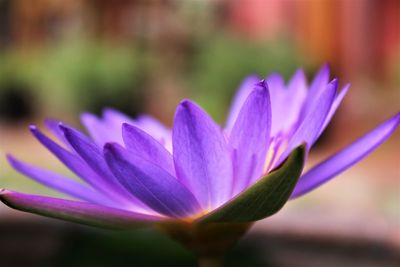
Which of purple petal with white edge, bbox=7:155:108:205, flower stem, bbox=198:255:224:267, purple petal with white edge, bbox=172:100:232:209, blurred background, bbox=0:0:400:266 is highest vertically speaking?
blurred background, bbox=0:0:400:266

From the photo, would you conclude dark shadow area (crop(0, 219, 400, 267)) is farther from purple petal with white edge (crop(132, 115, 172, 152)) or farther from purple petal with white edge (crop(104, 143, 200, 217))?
purple petal with white edge (crop(104, 143, 200, 217))

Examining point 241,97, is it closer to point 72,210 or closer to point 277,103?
point 277,103

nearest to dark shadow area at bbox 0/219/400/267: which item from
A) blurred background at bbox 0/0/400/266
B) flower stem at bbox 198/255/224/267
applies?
flower stem at bbox 198/255/224/267

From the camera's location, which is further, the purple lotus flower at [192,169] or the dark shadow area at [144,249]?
the dark shadow area at [144,249]

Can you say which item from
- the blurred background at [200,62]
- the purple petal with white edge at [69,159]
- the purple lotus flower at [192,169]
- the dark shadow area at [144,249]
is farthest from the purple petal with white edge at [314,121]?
the blurred background at [200,62]

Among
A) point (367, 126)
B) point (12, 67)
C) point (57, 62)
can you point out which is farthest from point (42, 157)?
point (367, 126)

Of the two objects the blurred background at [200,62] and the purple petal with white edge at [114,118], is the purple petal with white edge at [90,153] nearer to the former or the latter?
the purple petal with white edge at [114,118]
